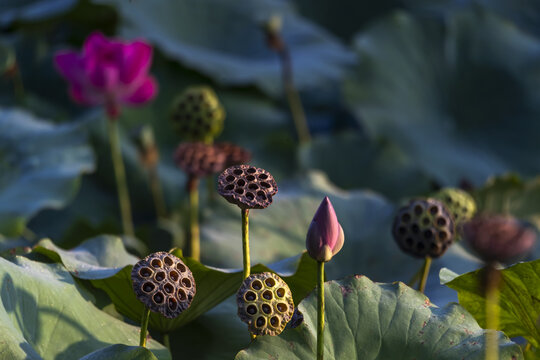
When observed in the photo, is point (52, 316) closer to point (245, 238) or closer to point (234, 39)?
point (245, 238)

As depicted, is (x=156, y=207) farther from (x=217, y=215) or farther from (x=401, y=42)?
(x=401, y=42)

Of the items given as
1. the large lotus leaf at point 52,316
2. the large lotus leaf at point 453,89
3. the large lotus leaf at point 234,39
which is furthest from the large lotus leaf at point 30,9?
the large lotus leaf at point 52,316

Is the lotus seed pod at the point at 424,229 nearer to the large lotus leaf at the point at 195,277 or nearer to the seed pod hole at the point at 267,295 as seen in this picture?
the large lotus leaf at the point at 195,277

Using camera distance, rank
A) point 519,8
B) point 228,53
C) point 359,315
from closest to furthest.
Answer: point 359,315
point 228,53
point 519,8

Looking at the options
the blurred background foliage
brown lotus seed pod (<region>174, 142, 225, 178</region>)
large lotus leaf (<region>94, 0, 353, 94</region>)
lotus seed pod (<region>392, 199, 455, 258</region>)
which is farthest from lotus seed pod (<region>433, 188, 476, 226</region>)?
large lotus leaf (<region>94, 0, 353, 94</region>)

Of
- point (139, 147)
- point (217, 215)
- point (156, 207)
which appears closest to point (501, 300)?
point (217, 215)

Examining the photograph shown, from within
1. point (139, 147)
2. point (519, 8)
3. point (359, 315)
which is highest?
point (519, 8)

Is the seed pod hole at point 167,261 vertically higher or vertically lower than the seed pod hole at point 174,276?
higher
